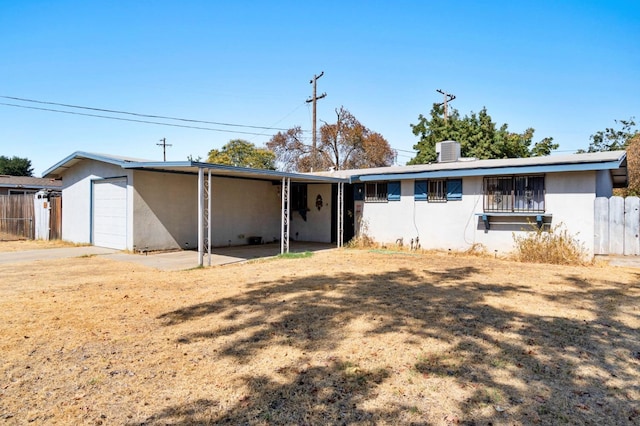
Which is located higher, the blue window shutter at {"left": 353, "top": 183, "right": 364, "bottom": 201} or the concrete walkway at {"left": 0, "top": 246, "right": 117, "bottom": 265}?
the blue window shutter at {"left": 353, "top": 183, "right": 364, "bottom": 201}

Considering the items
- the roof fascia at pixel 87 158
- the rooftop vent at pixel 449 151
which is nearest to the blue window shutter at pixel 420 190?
the rooftop vent at pixel 449 151

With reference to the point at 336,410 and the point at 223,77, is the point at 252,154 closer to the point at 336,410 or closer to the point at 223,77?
A: the point at 223,77

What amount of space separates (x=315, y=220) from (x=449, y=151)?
19.2ft

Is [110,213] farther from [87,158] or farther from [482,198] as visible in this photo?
[482,198]

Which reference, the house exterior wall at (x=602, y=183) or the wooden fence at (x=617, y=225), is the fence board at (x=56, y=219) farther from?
the house exterior wall at (x=602, y=183)

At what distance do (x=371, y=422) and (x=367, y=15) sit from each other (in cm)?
1298

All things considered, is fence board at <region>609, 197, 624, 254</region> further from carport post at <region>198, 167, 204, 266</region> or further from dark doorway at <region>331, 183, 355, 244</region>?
carport post at <region>198, 167, 204, 266</region>

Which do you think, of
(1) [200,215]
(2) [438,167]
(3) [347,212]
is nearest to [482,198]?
(2) [438,167]

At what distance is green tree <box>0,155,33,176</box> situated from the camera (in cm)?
4529

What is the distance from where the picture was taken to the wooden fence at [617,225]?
9.75 meters

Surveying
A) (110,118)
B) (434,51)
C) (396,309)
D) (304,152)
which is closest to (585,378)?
(396,309)

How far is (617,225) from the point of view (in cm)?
987

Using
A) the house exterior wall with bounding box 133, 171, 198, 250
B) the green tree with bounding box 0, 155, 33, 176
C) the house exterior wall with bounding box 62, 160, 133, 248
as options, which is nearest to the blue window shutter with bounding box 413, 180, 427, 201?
the house exterior wall with bounding box 133, 171, 198, 250

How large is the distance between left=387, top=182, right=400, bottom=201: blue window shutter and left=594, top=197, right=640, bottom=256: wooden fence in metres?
5.62
